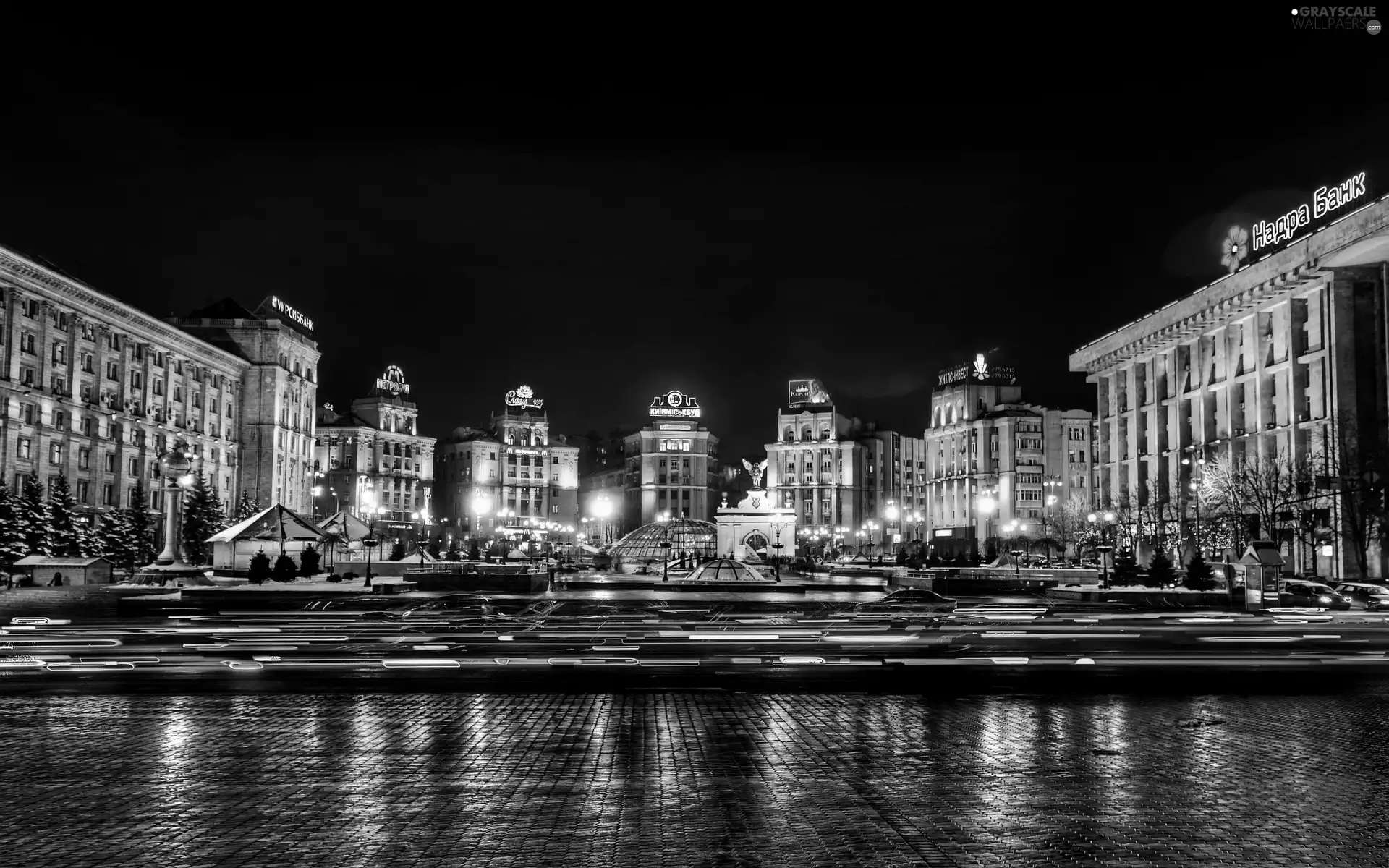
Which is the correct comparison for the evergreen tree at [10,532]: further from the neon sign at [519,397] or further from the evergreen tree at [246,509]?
the neon sign at [519,397]

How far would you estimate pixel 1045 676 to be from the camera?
Result: 62.2ft

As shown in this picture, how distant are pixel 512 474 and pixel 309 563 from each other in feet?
470

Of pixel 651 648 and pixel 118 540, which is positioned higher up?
pixel 118 540

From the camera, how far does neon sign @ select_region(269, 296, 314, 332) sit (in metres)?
125

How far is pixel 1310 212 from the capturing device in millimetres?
75438

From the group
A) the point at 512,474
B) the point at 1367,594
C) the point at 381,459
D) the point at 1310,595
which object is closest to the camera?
the point at 1367,594

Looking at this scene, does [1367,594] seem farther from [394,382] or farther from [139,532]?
[394,382]

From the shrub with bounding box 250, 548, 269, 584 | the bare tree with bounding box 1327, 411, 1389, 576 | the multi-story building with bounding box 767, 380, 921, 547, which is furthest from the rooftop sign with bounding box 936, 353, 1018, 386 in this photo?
the shrub with bounding box 250, 548, 269, 584

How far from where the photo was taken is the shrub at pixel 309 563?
52.0m

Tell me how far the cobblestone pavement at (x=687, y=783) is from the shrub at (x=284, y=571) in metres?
34.1

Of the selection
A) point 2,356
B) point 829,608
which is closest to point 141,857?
point 829,608

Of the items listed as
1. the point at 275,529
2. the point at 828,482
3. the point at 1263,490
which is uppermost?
the point at 828,482

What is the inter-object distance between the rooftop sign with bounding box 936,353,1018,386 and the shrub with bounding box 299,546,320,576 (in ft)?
454

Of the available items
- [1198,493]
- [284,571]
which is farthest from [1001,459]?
[284,571]
